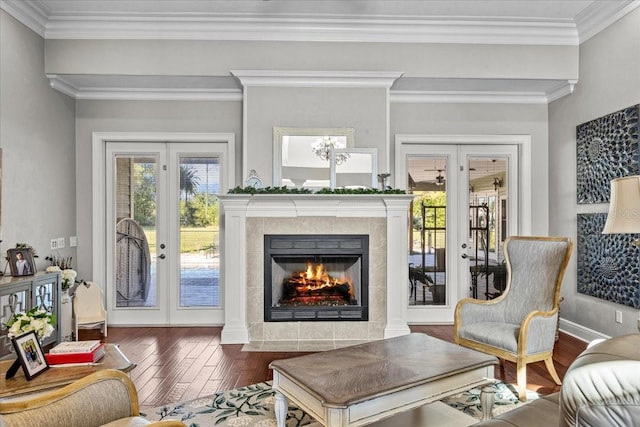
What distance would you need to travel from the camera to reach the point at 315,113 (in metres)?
4.50

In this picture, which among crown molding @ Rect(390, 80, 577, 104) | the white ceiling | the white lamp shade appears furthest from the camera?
crown molding @ Rect(390, 80, 577, 104)

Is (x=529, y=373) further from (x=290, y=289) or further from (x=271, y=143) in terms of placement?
(x=271, y=143)

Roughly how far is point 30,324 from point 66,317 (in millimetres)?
2446

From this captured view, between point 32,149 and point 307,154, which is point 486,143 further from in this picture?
point 32,149

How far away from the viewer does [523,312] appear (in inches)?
133

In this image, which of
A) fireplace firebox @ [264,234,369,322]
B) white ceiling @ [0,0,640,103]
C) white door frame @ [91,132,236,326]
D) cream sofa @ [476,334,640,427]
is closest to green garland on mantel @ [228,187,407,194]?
fireplace firebox @ [264,234,369,322]

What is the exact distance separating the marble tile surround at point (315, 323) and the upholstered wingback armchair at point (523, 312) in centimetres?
117

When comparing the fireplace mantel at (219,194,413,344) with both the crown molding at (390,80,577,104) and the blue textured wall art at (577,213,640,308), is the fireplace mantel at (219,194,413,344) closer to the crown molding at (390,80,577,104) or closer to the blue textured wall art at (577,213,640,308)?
the crown molding at (390,80,577,104)

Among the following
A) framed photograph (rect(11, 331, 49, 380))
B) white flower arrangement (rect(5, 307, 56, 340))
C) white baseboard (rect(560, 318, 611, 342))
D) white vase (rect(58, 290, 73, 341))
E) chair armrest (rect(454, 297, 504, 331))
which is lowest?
white baseboard (rect(560, 318, 611, 342))

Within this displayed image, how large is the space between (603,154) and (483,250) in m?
1.66

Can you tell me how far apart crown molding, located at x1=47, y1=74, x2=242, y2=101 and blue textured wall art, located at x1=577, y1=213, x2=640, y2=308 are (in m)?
4.07

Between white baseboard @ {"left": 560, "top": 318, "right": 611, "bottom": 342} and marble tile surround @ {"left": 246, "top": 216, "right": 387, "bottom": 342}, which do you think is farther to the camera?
marble tile surround @ {"left": 246, "top": 216, "right": 387, "bottom": 342}

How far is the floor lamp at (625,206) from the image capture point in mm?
2389

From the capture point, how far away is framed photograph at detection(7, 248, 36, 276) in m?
3.49
